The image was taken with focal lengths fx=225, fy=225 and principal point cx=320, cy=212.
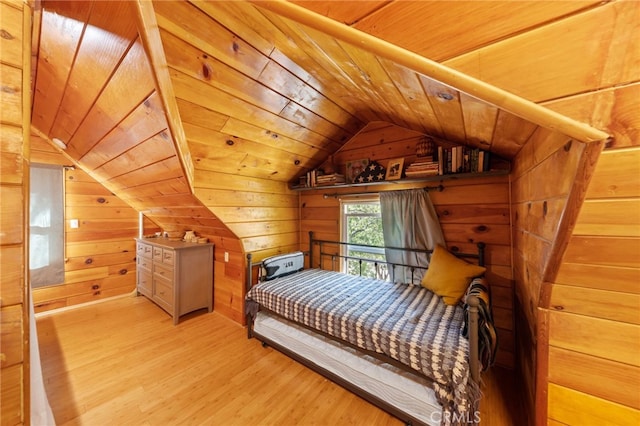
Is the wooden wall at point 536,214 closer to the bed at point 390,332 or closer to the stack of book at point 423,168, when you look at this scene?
the bed at point 390,332

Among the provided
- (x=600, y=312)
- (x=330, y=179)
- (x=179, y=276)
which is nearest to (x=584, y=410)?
(x=600, y=312)

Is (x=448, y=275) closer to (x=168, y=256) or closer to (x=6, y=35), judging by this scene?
(x=6, y=35)

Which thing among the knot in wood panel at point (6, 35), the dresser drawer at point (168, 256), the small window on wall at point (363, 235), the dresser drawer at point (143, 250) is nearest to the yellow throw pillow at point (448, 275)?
the small window on wall at point (363, 235)

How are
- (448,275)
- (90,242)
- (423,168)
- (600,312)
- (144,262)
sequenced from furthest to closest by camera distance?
(144,262)
(90,242)
(423,168)
(448,275)
(600,312)

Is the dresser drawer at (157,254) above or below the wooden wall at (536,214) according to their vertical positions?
below

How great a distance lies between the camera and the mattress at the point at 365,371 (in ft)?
4.56

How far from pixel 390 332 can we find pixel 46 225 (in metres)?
4.27

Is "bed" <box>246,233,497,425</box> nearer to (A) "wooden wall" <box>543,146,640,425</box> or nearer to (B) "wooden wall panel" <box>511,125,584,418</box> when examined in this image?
(B) "wooden wall panel" <box>511,125,584,418</box>

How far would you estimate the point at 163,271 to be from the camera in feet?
9.69

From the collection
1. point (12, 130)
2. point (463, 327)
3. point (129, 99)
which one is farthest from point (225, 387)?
point (129, 99)

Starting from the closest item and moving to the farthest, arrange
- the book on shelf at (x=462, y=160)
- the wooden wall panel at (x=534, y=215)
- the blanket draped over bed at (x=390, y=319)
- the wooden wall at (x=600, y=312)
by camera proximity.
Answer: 1. the wooden wall at (x=600, y=312)
2. the wooden wall panel at (x=534, y=215)
3. the blanket draped over bed at (x=390, y=319)
4. the book on shelf at (x=462, y=160)

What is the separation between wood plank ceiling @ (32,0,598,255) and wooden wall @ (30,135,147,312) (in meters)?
0.78

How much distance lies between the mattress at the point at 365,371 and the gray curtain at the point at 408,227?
1.00 meters

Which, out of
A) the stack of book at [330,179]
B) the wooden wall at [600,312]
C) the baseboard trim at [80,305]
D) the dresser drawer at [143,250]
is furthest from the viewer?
the dresser drawer at [143,250]
